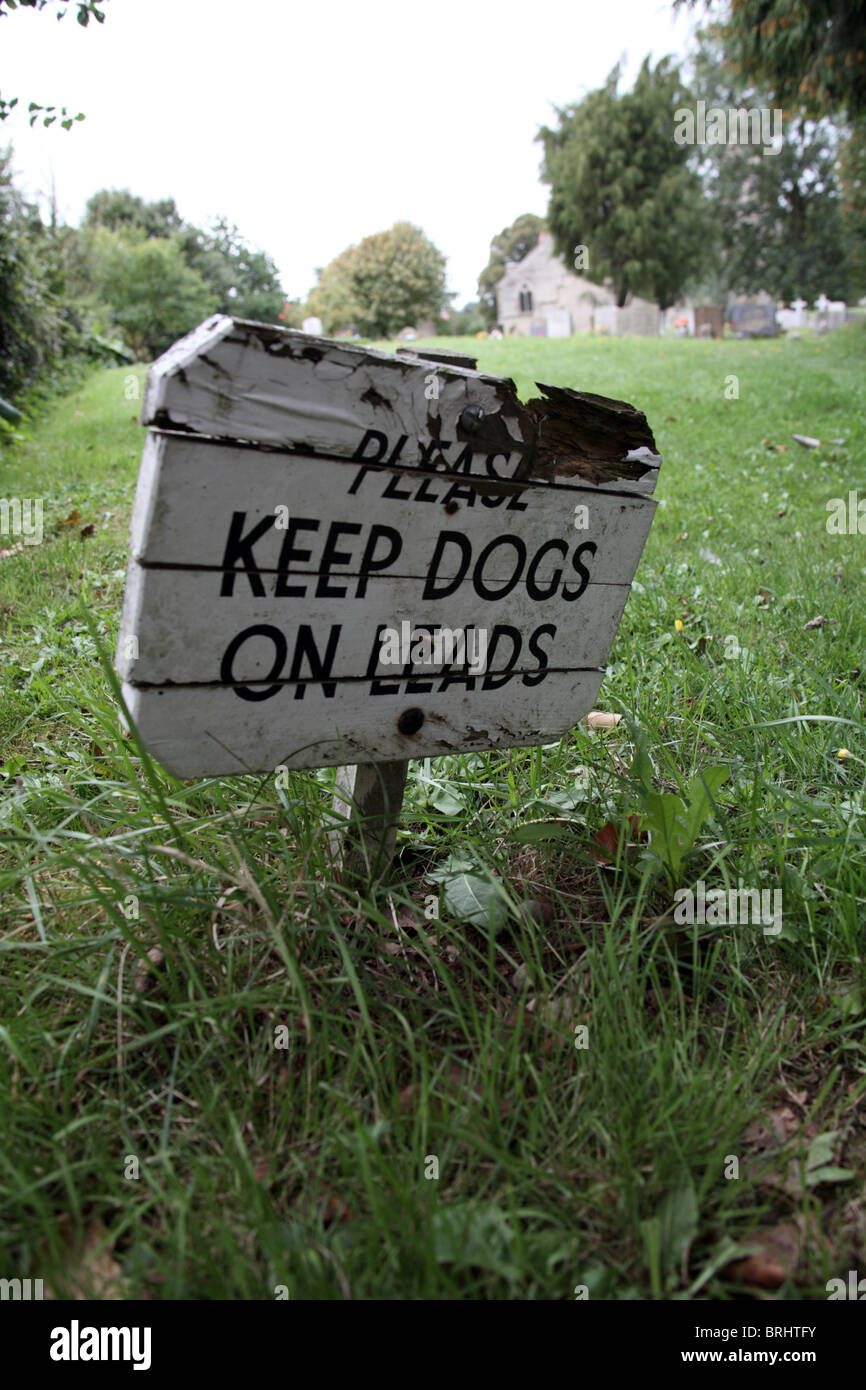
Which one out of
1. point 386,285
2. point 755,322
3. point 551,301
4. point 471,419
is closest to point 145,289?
point 386,285

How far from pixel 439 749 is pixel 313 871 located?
0.35m

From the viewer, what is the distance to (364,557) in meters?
1.34

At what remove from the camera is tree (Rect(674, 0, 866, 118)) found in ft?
22.9

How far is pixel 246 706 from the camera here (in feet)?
4.34

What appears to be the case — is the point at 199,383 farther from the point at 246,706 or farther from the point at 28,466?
the point at 28,466

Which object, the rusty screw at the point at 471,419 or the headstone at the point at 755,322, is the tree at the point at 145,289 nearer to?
the headstone at the point at 755,322

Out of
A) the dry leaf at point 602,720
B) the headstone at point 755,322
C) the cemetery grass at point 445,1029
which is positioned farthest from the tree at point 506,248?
the cemetery grass at point 445,1029

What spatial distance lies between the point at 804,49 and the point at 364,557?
908 centimetres

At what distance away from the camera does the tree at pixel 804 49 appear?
6984mm

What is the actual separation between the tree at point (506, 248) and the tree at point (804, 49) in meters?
57.5

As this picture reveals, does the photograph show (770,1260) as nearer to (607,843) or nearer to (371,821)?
(607,843)

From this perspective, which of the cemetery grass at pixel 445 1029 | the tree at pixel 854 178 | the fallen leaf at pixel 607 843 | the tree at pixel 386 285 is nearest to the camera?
the cemetery grass at pixel 445 1029

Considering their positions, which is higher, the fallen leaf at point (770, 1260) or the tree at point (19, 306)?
the tree at point (19, 306)

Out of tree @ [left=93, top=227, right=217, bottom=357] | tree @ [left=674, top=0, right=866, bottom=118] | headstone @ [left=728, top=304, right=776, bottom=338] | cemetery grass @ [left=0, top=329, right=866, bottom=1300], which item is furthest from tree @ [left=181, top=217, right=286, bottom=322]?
cemetery grass @ [left=0, top=329, right=866, bottom=1300]
